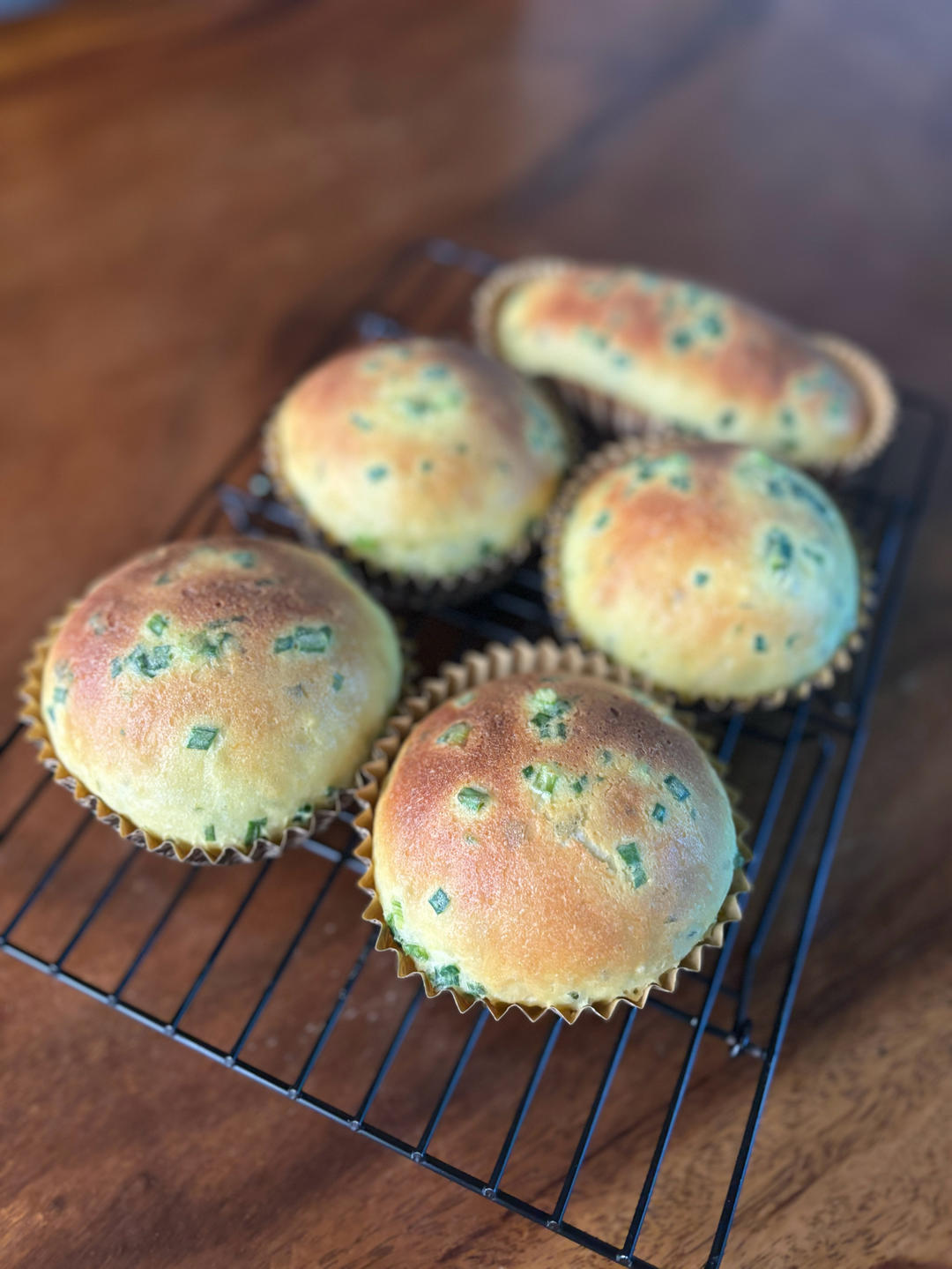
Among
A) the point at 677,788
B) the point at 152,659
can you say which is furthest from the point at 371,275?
the point at 677,788

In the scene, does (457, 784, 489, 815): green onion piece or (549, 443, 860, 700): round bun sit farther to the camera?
(549, 443, 860, 700): round bun

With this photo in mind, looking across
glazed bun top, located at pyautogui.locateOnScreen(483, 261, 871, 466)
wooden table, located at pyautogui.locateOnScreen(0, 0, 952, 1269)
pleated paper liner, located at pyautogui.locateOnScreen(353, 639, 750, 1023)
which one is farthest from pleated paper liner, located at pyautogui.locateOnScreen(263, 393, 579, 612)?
wooden table, located at pyautogui.locateOnScreen(0, 0, 952, 1269)

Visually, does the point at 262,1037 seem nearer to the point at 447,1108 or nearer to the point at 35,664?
the point at 447,1108

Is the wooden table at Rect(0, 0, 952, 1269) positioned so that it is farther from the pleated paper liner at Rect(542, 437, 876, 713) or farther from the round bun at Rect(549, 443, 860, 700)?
the round bun at Rect(549, 443, 860, 700)

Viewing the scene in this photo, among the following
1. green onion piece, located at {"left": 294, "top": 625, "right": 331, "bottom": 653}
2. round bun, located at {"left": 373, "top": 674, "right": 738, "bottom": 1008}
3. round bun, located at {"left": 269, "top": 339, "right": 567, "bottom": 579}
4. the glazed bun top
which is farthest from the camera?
the glazed bun top

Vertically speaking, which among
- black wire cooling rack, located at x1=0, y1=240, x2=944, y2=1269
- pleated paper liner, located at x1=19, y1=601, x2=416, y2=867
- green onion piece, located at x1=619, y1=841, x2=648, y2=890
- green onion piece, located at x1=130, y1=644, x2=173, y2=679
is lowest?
black wire cooling rack, located at x1=0, y1=240, x2=944, y2=1269
